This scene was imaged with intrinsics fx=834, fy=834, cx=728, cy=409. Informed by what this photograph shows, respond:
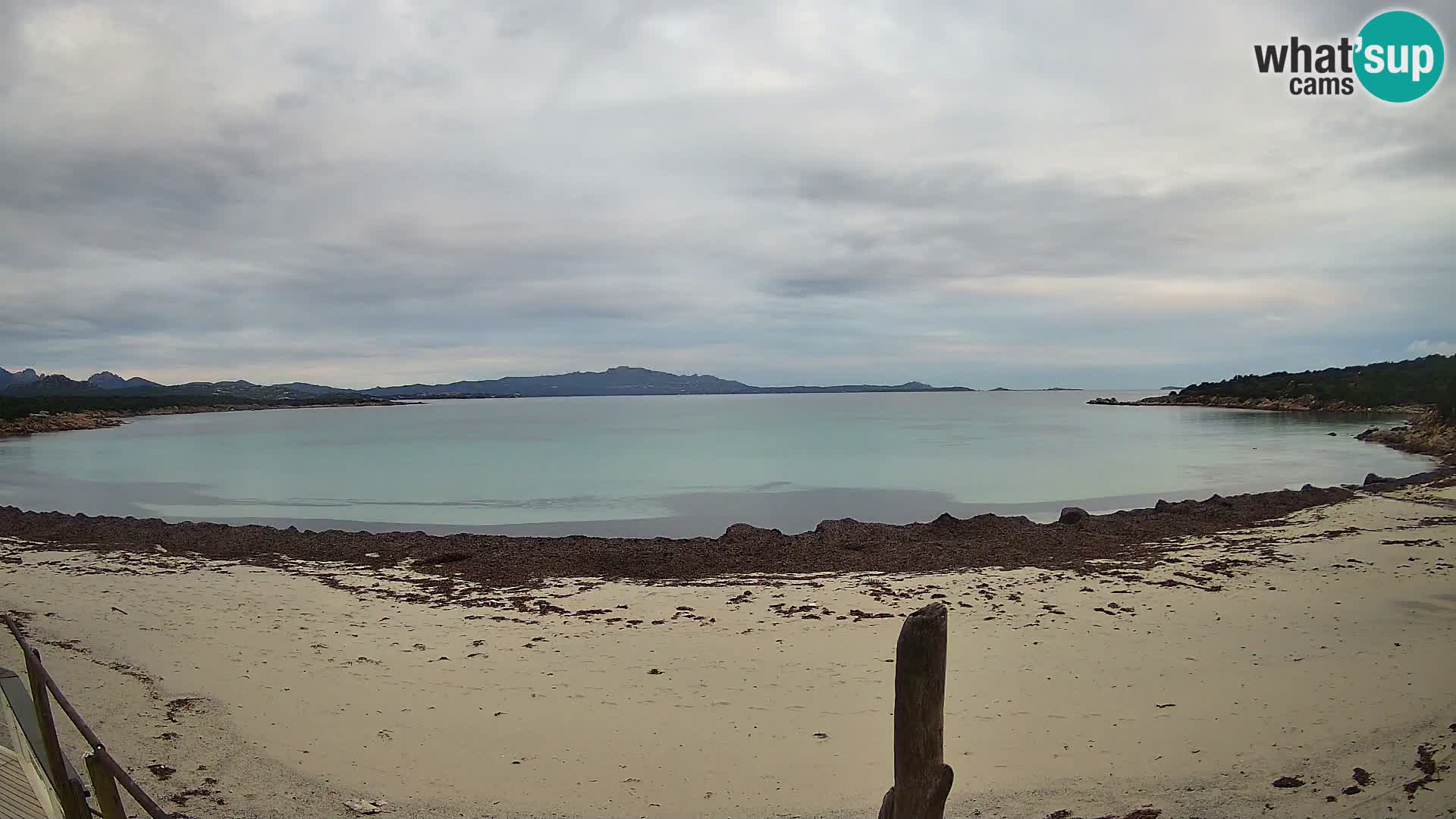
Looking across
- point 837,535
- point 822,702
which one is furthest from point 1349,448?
point 822,702

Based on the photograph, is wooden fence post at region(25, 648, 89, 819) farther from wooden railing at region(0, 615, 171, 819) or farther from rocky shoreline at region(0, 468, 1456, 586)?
rocky shoreline at region(0, 468, 1456, 586)

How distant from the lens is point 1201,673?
22.5 ft

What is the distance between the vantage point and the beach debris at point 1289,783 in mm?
4840

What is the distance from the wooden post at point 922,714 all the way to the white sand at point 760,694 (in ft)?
6.98

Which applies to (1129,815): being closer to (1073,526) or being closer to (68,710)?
(68,710)

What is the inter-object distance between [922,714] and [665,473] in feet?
92.9

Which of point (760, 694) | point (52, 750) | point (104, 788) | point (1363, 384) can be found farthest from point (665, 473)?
point (1363, 384)

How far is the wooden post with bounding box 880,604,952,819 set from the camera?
303cm

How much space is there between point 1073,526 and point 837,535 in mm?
4049

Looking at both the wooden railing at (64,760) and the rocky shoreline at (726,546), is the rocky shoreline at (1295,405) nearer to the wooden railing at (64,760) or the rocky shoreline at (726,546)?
the rocky shoreline at (726,546)

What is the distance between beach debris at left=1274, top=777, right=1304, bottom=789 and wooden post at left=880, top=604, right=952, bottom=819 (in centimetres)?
310

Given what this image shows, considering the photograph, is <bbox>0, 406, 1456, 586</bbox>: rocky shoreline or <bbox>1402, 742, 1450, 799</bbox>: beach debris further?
<bbox>0, 406, 1456, 586</bbox>: rocky shoreline

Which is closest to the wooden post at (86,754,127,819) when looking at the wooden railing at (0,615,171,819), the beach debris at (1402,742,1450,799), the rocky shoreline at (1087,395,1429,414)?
the wooden railing at (0,615,171,819)

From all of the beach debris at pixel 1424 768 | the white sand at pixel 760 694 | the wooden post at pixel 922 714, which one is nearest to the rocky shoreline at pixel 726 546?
the white sand at pixel 760 694
